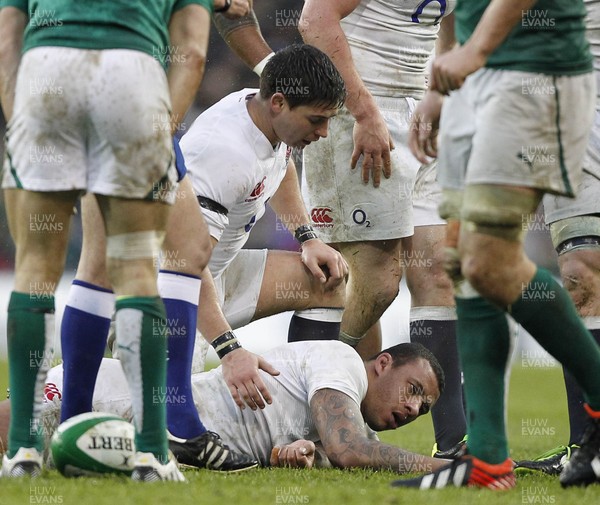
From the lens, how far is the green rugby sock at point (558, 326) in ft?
9.79

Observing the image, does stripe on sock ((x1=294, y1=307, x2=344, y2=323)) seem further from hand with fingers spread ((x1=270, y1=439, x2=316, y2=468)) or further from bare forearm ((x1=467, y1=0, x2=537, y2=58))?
bare forearm ((x1=467, y1=0, x2=537, y2=58))

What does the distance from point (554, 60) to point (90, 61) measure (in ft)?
3.99

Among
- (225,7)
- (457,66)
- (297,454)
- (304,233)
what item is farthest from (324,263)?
(457,66)

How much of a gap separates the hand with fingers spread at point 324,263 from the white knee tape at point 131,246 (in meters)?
1.75

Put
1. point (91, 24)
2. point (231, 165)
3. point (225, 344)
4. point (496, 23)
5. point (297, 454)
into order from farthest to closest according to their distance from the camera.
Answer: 1. point (231, 165)
2. point (225, 344)
3. point (297, 454)
4. point (91, 24)
5. point (496, 23)

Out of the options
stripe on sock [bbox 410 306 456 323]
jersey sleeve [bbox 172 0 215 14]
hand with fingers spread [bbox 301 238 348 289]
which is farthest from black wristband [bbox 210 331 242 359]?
jersey sleeve [bbox 172 0 215 14]

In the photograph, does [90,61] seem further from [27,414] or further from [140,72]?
[27,414]

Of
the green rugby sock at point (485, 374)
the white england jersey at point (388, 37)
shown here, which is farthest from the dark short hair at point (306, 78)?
the green rugby sock at point (485, 374)

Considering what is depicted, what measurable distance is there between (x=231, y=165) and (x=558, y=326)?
5.41 feet

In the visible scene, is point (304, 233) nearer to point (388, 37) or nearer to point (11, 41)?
point (388, 37)

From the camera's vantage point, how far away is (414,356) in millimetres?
4090

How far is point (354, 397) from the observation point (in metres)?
3.79

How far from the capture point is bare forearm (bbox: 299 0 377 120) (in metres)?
4.35

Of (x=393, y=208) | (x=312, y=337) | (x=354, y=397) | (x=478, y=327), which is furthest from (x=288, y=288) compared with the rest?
(x=478, y=327)
